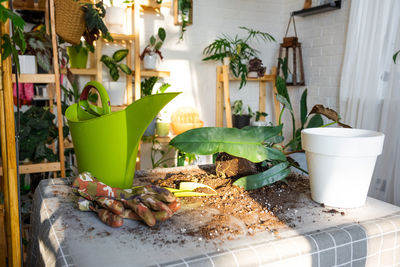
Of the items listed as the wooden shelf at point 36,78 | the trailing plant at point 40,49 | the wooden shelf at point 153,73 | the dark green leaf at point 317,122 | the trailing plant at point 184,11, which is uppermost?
the trailing plant at point 184,11

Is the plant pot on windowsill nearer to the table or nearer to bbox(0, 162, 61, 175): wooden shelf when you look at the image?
bbox(0, 162, 61, 175): wooden shelf

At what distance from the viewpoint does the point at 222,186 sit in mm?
1008

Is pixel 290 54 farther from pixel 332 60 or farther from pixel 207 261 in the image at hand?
pixel 207 261

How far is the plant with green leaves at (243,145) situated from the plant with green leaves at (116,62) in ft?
7.03

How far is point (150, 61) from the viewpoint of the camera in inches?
121

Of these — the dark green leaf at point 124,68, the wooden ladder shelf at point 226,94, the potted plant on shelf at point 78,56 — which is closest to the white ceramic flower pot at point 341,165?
the dark green leaf at point 124,68

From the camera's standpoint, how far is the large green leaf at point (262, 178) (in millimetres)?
972

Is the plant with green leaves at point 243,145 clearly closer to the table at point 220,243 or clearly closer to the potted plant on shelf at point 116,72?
the table at point 220,243

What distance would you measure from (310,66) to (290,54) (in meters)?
0.32

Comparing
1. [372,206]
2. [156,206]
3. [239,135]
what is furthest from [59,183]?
[372,206]

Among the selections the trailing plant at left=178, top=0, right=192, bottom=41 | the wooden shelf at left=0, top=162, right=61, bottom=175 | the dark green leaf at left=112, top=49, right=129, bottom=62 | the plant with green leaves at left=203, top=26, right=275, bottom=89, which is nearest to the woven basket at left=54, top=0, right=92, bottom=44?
the dark green leaf at left=112, top=49, right=129, bottom=62

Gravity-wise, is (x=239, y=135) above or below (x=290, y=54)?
below

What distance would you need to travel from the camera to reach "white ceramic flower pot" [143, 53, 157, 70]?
3.06m

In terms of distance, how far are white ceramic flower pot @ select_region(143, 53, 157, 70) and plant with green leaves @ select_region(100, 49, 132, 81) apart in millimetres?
165
